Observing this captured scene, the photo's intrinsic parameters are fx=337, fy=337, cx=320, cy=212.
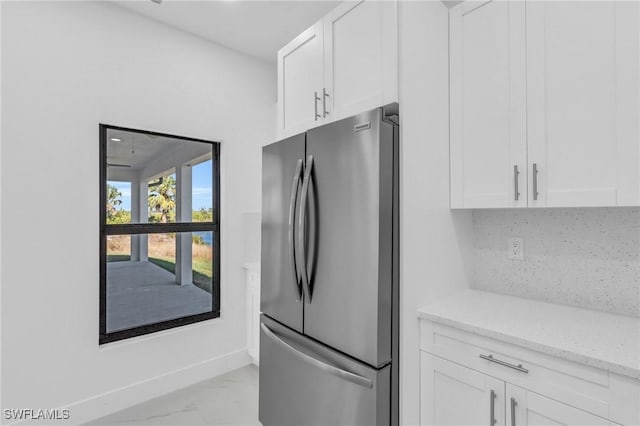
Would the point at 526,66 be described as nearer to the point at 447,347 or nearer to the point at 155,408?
the point at 447,347

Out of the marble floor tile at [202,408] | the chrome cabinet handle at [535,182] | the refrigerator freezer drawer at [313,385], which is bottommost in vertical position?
the marble floor tile at [202,408]

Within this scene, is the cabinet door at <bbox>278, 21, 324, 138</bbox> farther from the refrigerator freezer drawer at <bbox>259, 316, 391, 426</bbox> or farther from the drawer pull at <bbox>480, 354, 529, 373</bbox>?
the drawer pull at <bbox>480, 354, 529, 373</bbox>

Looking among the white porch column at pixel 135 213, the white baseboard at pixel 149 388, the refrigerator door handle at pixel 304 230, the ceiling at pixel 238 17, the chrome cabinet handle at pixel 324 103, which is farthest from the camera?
the white porch column at pixel 135 213

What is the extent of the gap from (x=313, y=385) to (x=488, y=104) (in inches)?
62.3

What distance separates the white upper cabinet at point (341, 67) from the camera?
1.48m

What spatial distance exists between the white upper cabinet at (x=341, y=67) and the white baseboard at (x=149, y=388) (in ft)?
6.56

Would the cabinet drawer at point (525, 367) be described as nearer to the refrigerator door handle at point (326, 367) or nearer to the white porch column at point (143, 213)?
the refrigerator door handle at point (326, 367)

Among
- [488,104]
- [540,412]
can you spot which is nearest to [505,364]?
[540,412]

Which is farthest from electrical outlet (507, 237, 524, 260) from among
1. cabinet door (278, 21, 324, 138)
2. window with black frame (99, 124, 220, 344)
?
window with black frame (99, 124, 220, 344)

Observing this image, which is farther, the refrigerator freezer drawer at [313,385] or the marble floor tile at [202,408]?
the marble floor tile at [202,408]

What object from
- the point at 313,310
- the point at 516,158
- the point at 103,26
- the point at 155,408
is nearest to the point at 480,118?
the point at 516,158

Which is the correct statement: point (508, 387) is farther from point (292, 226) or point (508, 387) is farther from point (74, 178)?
point (74, 178)

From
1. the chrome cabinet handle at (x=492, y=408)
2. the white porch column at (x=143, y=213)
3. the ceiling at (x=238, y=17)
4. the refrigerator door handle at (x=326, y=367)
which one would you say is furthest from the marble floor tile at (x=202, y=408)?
the ceiling at (x=238, y=17)

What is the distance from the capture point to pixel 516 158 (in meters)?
1.53
